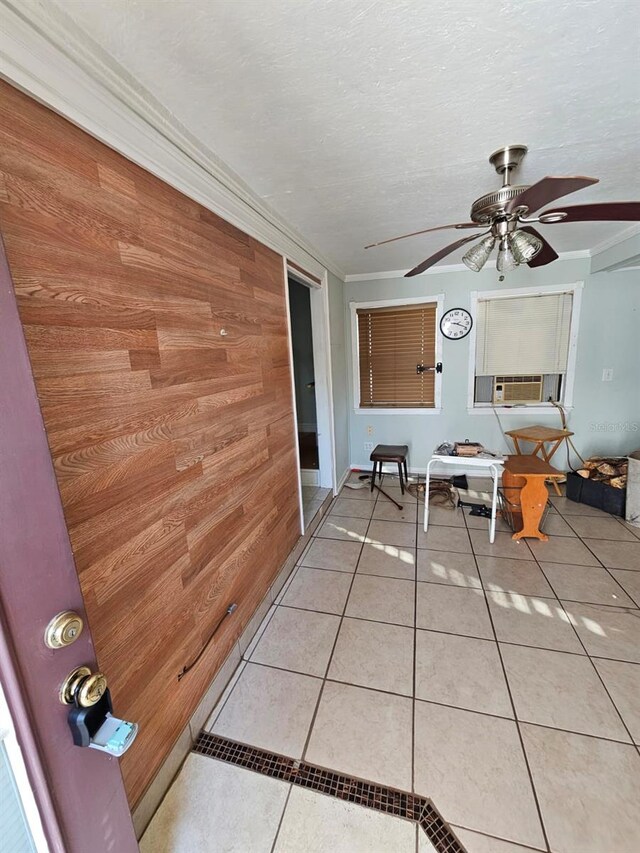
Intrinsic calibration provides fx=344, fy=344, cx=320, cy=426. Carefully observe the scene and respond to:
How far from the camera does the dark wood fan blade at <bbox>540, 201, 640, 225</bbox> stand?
1428mm

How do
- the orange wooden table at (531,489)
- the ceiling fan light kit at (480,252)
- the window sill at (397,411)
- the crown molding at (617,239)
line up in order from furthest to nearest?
1. the window sill at (397,411)
2. the crown molding at (617,239)
3. the orange wooden table at (531,489)
4. the ceiling fan light kit at (480,252)

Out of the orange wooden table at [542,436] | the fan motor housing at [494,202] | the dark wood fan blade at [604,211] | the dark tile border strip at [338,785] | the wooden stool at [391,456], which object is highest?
the fan motor housing at [494,202]

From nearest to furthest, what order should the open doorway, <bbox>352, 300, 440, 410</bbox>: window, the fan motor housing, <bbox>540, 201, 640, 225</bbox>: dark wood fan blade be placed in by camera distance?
<bbox>540, 201, 640, 225</bbox>: dark wood fan blade < the fan motor housing < the open doorway < <bbox>352, 300, 440, 410</bbox>: window

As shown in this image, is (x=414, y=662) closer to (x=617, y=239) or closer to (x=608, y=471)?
(x=608, y=471)

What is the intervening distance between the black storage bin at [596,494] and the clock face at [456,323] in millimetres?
1767

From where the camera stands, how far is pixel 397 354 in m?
3.97

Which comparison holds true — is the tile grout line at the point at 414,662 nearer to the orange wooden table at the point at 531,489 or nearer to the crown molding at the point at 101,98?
the orange wooden table at the point at 531,489

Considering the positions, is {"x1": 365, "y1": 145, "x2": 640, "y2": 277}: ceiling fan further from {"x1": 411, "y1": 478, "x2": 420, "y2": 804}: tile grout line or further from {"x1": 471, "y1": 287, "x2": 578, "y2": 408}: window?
{"x1": 411, "y1": 478, "x2": 420, "y2": 804}: tile grout line

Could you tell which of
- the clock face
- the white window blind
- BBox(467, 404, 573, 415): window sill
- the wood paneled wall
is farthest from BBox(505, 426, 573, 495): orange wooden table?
the wood paneled wall

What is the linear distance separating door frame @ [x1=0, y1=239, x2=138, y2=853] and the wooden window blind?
12.2 ft

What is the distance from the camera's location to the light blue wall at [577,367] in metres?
3.35

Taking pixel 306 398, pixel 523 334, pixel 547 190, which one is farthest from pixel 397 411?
pixel 547 190

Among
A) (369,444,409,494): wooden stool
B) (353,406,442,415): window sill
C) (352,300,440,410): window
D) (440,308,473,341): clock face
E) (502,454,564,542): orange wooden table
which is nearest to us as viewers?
(502,454,564,542): orange wooden table

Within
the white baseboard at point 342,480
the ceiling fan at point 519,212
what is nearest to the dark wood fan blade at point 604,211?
the ceiling fan at point 519,212
